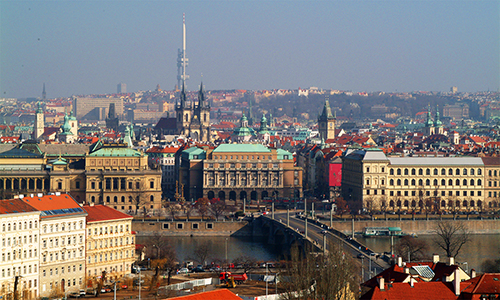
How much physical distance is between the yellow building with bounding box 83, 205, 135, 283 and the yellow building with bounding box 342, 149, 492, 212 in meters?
39.0

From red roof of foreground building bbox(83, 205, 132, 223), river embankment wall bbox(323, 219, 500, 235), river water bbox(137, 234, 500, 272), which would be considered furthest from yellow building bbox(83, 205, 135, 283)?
river embankment wall bbox(323, 219, 500, 235)

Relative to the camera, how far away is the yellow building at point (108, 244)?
60.1 m

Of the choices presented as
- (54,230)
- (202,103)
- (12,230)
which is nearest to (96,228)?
(54,230)

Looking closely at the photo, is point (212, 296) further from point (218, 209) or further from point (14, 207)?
point (218, 209)

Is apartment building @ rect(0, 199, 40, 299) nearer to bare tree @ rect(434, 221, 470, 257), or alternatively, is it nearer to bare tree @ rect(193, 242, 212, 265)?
bare tree @ rect(193, 242, 212, 265)

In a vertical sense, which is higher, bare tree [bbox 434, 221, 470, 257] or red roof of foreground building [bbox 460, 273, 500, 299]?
red roof of foreground building [bbox 460, 273, 500, 299]

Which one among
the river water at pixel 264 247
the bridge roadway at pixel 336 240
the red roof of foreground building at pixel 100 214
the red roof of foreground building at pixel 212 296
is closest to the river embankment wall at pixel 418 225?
the river water at pixel 264 247

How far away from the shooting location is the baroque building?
110188mm

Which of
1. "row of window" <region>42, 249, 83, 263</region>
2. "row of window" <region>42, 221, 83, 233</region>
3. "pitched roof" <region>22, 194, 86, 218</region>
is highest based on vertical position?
"pitched roof" <region>22, 194, 86, 218</region>

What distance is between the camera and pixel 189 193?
11156 centimetres

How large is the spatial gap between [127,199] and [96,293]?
46485 millimetres

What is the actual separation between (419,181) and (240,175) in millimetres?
20642

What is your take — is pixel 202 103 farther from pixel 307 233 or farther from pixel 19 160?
pixel 307 233

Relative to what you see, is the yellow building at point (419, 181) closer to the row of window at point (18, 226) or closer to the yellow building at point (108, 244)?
the yellow building at point (108, 244)
